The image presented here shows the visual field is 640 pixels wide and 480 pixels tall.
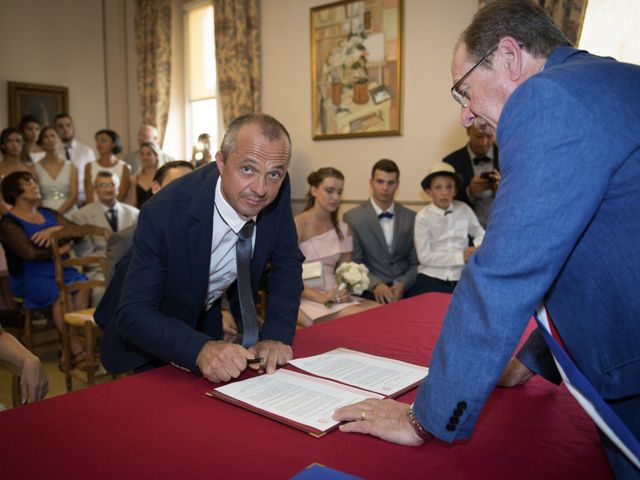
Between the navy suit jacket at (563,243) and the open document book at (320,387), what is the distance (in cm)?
35

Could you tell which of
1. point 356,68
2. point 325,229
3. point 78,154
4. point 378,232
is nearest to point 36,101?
point 78,154

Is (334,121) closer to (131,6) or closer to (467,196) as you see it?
(467,196)

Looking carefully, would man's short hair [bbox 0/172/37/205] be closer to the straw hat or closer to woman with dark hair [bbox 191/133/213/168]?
woman with dark hair [bbox 191/133/213/168]

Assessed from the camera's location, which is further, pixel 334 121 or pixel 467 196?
pixel 334 121

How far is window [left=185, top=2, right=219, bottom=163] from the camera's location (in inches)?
313

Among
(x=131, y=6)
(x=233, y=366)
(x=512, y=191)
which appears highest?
(x=131, y=6)

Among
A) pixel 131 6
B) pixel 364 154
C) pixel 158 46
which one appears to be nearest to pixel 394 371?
pixel 364 154

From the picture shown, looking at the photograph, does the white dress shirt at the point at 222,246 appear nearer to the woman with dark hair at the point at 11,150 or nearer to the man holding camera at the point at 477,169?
the man holding camera at the point at 477,169

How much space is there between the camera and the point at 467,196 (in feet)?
15.2

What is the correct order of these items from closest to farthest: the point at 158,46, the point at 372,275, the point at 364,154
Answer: the point at 372,275 → the point at 364,154 → the point at 158,46

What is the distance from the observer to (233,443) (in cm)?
111

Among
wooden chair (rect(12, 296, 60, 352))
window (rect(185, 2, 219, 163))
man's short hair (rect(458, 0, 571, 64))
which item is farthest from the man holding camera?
window (rect(185, 2, 219, 163))

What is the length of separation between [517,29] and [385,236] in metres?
3.44

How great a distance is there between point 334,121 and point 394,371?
16.4ft
